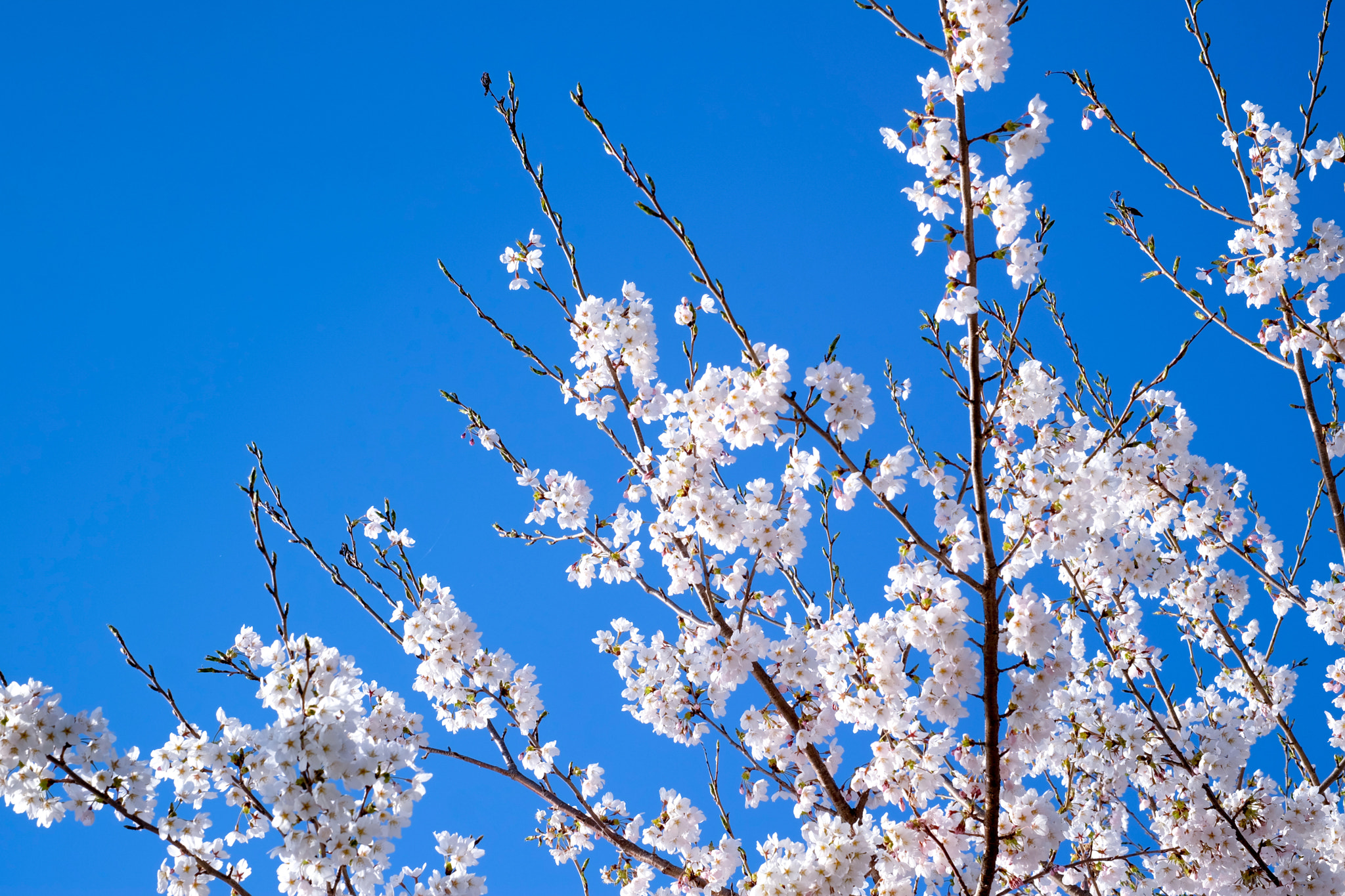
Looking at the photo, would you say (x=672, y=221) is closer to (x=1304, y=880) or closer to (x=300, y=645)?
(x=300, y=645)

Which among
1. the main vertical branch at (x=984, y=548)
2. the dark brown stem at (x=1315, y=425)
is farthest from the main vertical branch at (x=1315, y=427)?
the main vertical branch at (x=984, y=548)

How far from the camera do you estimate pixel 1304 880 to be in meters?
4.28

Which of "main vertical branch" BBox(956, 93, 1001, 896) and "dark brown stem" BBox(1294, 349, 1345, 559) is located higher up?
"dark brown stem" BBox(1294, 349, 1345, 559)

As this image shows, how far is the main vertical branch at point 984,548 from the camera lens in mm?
2764

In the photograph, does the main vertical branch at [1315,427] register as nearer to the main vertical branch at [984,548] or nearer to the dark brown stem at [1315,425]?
the dark brown stem at [1315,425]

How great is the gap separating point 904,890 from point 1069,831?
1.86 metres

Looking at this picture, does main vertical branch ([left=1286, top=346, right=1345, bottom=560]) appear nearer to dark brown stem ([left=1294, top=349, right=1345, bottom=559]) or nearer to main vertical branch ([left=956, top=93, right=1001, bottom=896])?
dark brown stem ([left=1294, top=349, right=1345, bottom=559])

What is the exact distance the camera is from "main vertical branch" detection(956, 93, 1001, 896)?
276 centimetres

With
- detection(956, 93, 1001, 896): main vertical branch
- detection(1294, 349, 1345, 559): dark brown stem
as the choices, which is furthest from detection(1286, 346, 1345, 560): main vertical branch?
detection(956, 93, 1001, 896): main vertical branch

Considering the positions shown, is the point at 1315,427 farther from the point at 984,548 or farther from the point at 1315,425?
the point at 984,548

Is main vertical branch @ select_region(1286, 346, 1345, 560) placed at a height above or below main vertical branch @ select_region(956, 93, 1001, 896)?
above

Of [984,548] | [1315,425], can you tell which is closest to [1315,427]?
[1315,425]

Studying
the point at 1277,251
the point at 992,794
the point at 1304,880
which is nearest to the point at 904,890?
the point at 992,794

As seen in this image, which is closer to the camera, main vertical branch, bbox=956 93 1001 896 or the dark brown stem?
main vertical branch, bbox=956 93 1001 896
